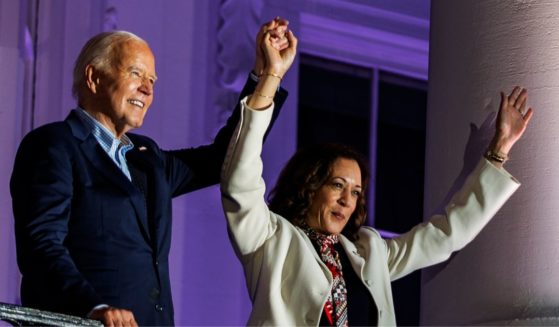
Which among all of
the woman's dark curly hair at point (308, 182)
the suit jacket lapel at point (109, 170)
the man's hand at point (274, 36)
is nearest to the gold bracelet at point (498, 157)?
the woman's dark curly hair at point (308, 182)

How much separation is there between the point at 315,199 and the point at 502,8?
0.95m

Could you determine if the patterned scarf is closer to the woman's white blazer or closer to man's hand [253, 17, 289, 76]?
the woman's white blazer

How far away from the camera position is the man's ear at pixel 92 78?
17.4ft

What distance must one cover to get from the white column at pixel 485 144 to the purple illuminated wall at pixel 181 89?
10.2ft

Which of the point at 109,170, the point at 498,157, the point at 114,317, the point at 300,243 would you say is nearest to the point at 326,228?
the point at 300,243

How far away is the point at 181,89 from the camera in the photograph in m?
9.29

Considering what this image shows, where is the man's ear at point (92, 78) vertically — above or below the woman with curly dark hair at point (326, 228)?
above

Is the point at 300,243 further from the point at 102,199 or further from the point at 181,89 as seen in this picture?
the point at 181,89

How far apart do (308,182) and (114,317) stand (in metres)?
1.27

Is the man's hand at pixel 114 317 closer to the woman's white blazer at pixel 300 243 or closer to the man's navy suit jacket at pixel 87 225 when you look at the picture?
the man's navy suit jacket at pixel 87 225

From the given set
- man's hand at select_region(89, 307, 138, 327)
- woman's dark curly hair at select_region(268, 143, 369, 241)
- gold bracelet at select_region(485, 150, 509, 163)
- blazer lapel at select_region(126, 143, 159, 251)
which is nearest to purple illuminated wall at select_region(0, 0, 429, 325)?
woman's dark curly hair at select_region(268, 143, 369, 241)

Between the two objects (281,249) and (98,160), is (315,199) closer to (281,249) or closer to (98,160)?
(281,249)

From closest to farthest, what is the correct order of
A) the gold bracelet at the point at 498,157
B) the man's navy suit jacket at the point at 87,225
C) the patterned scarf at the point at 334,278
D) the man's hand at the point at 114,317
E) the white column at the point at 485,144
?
the man's hand at the point at 114,317 < the man's navy suit jacket at the point at 87,225 < the patterned scarf at the point at 334,278 < the white column at the point at 485,144 < the gold bracelet at the point at 498,157

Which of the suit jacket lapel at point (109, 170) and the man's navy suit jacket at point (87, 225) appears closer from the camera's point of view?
the man's navy suit jacket at point (87, 225)
